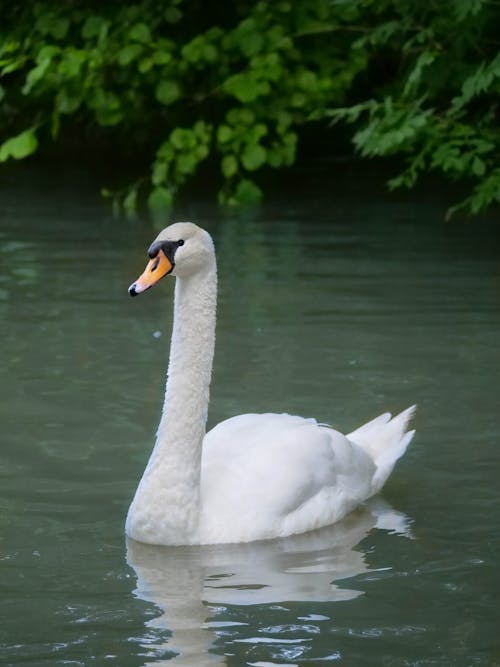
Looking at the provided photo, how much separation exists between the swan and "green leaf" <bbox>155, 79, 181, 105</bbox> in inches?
395

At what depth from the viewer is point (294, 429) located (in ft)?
22.0

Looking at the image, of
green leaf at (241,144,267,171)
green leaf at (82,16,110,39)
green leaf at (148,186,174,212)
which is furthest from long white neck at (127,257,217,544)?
green leaf at (82,16,110,39)

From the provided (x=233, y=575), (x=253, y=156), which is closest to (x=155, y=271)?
(x=233, y=575)

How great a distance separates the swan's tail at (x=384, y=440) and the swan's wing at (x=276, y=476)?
0.33 feet

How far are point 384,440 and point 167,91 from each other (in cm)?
983

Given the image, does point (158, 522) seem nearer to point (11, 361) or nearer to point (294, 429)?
point (294, 429)

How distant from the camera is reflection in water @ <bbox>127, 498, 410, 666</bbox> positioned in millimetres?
5359

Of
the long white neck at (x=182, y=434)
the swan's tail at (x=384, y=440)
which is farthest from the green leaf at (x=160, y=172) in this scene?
the long white neck at (x=182, y=434)

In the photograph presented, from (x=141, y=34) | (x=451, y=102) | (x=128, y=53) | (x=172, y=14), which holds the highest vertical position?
(x=172, y=14)

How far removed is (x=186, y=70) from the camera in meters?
16.7

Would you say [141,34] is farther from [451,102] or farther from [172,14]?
[451,102]

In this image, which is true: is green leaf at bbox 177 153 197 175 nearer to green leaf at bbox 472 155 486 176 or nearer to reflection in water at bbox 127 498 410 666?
green leaf at bbox 472 155 486 176

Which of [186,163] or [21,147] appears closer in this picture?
[21,147]

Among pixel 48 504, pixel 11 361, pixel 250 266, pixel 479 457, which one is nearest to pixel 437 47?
pixel 250 266
